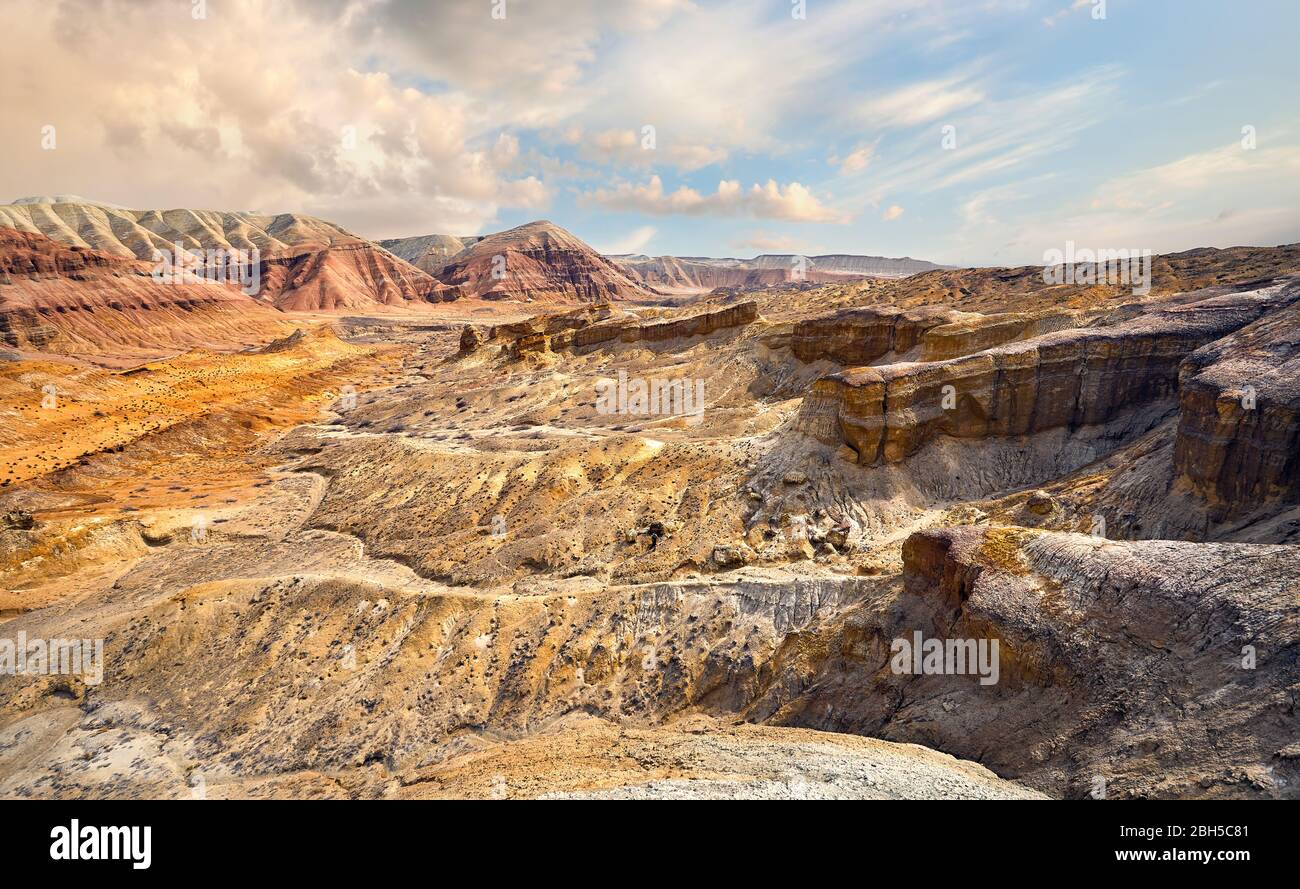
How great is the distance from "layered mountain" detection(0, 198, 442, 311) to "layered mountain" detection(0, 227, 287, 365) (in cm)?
4120

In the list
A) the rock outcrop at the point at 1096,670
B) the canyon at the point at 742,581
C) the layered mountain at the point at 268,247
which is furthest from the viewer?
the layered mountain at the point at 268,247

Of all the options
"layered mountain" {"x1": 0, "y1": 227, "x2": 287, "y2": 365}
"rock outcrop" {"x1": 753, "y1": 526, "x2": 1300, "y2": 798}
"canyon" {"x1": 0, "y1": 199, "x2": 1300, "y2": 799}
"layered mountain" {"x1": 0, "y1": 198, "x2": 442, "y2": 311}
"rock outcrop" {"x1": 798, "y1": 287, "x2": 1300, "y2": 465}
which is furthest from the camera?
"layered mountain" {"x1": 0, "y1": 198, "x2": 442, "y2": 311}

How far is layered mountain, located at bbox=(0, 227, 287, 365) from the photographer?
88250mm

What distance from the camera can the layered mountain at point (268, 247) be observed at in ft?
502

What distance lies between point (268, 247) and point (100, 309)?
87.2 metres

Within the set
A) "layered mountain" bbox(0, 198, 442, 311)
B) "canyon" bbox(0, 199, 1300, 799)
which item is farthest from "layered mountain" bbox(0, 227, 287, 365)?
"canyon" bbox(0, 199, 1300, 799)

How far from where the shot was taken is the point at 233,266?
→ 522 ft

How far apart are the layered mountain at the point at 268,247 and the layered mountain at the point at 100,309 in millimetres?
41197

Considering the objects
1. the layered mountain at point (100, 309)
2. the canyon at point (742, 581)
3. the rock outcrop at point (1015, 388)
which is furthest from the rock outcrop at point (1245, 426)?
the layered mountain at point (100, 309)

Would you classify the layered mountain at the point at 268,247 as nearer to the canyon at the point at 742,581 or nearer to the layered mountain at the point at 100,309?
the layered mountain at the point at 100,309

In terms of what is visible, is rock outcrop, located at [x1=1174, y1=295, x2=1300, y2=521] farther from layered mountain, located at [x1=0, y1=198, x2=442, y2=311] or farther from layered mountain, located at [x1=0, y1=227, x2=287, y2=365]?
layered mountain, located at [x1=0, y1=198, x2=442, y2=311]

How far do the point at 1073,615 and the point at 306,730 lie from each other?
73.0ft
